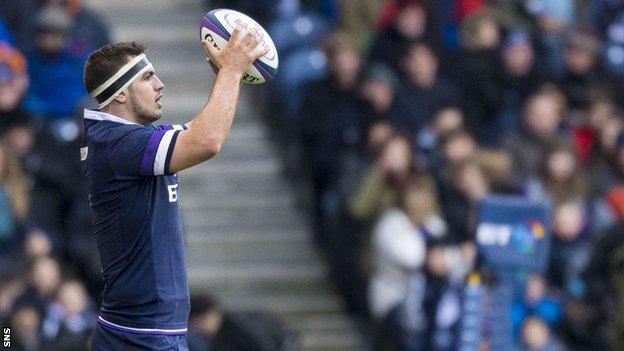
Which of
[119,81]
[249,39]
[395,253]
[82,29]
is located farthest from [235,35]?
[82,29]

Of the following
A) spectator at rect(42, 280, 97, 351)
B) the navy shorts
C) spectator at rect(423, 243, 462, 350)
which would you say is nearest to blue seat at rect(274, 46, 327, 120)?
spectator at rect(423, 243, 462, 350)

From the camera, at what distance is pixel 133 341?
6605 millimetres

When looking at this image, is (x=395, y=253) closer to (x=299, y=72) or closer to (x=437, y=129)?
(x=437, y=129)

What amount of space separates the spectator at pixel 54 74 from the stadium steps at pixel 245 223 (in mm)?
1518

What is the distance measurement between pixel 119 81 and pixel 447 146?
6125 millimetres

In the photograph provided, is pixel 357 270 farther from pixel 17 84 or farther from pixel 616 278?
pixel 17 84

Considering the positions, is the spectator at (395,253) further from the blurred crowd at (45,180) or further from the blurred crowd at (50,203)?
the blurred crowd at (45,180)

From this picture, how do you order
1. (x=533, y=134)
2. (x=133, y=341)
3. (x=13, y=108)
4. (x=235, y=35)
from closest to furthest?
(x=235, y=35) → (x=133, y=341) → (x=13, y=108) → (x=533, y=134)

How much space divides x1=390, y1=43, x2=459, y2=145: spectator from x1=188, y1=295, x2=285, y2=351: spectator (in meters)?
2.75

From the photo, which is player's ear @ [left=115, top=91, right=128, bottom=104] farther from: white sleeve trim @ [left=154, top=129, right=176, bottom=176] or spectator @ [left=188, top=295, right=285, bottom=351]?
spectator @ [left=188, top=295, right=285, bottom=351]

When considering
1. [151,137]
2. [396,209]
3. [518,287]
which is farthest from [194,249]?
[151,137]

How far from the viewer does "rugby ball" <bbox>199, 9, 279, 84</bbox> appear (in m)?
6.64

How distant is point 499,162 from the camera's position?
12.2 metres

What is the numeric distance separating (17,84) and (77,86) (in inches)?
28.4
